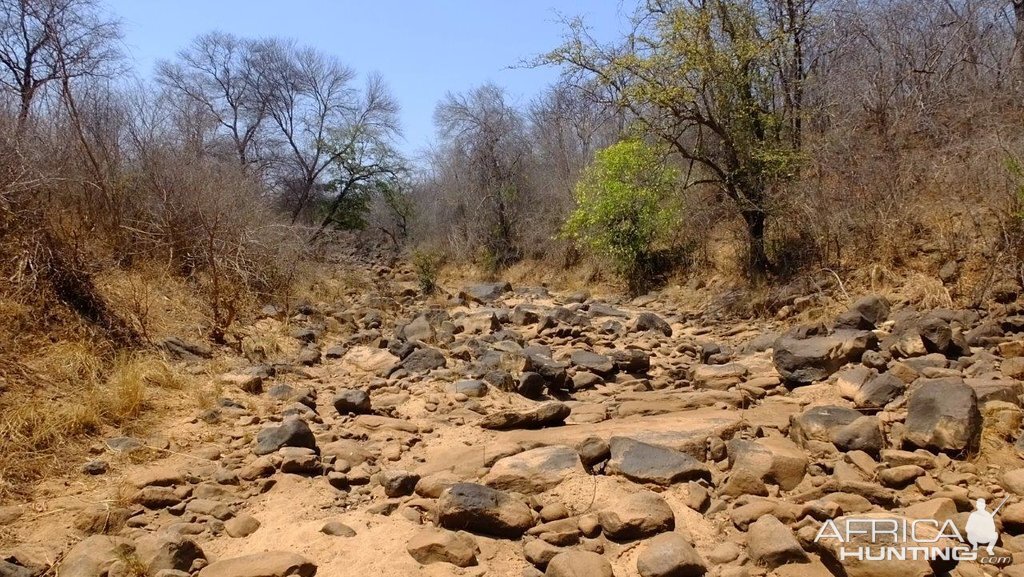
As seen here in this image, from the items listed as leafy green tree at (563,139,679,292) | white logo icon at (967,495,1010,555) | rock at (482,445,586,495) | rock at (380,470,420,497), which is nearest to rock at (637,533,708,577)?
rock at (482,445,586,495)

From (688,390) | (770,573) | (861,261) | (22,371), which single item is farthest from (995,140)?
(22,371)

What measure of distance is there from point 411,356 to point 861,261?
5856 millimetres

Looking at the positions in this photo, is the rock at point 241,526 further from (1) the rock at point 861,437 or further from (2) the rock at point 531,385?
(1) the rock at point 861,437

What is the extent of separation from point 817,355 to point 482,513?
3668 mm

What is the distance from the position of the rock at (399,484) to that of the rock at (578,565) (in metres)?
1.15

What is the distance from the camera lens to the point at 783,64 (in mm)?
11297

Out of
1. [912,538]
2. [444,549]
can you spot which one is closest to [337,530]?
[444,549]

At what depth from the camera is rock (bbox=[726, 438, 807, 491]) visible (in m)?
3.44

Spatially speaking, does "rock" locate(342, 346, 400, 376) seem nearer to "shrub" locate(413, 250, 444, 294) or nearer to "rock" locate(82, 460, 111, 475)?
"rock" locate(82, 460, 111, 475)

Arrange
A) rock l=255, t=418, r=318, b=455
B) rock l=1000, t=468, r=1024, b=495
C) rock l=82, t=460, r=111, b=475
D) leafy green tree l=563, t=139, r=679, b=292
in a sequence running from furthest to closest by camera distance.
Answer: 1. leafy green tree l=563, t=139, r=679, b=292
2. rock l=255, t=418, r=318, b=455
3. rock l=82, t=460, r=111, b=475
4. rock l=1000, t=468, r=1024, b=495

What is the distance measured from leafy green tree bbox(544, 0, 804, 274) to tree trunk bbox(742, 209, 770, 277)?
0.02 meters

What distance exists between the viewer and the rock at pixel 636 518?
9.89 feet

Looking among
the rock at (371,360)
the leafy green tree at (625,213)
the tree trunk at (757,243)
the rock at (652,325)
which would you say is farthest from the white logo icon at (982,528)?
the leafy green tree at (625,213)

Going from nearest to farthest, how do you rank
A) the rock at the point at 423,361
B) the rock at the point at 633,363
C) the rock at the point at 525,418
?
1. the rock at the point at 525,418
2. the rock at the point at 423,361
3. the rock at the point at 633,363
